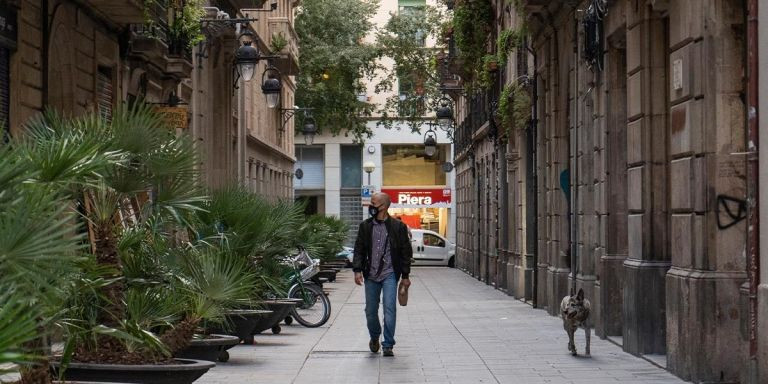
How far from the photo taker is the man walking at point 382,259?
1584 centimetres

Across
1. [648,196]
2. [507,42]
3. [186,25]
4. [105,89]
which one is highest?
[507,42]

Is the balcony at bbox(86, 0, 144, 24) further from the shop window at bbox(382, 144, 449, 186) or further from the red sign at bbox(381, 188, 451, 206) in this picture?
the shop window at bbox(382, 144, 449, 186)

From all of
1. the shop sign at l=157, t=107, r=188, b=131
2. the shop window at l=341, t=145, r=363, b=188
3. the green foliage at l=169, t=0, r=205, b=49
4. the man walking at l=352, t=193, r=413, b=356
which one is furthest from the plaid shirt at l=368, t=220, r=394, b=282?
the shop window at l=341, t=145, r=363, b=188

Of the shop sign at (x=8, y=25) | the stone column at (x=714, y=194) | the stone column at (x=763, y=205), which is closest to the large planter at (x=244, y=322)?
the shop sign at (x=8, y=25)

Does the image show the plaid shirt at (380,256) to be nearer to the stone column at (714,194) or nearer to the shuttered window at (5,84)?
the stone column at (714,194)

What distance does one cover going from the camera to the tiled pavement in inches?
541

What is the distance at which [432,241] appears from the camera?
59531mm

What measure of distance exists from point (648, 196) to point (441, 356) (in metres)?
3.01

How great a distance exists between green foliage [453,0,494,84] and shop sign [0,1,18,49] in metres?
21.5

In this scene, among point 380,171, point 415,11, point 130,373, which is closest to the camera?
point 130,373

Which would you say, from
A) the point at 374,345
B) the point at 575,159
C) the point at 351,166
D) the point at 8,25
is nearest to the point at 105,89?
the point at 8,25

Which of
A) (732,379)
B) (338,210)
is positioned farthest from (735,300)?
(338,210)

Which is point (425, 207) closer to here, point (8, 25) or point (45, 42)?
point (45, 42)

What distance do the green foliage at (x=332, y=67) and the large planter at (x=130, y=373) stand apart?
189 feet
